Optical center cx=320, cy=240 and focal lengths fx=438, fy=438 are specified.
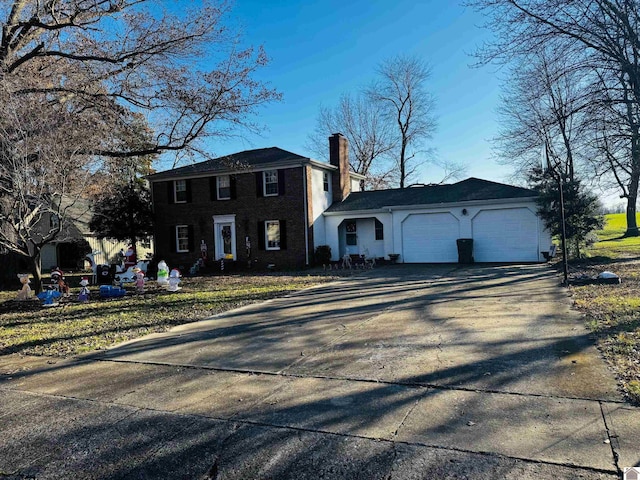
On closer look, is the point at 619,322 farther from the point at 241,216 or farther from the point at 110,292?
the point at 241,216

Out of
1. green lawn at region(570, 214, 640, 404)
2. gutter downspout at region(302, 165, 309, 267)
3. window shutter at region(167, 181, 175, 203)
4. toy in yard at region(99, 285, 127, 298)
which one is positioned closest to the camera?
green lawn at region(570, 214, 640, 404)

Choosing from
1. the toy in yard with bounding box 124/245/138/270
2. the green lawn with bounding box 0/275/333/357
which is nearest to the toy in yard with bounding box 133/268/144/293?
the green lawn with bounding box 0/275/333/357

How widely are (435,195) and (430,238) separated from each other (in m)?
2.23

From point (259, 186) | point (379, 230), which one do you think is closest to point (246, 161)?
point (259, 186)

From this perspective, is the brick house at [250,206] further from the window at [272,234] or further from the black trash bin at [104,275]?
the black trash bin at [104,275]

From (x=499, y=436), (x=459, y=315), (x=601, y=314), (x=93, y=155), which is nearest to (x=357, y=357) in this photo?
(x=499, y=436)

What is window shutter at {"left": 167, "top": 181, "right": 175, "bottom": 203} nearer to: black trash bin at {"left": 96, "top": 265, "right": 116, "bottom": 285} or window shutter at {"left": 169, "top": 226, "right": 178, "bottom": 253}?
window shutter at {"left": 169, "top": 226, "right": 178, "bottom": 253}

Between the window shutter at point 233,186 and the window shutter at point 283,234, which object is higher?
the window shutter at point 233,186

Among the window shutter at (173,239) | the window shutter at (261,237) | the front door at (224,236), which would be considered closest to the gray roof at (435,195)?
the window shutter at (261,237)

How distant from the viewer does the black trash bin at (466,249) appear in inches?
746

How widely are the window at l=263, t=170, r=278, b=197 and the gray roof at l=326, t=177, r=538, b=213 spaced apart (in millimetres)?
2938

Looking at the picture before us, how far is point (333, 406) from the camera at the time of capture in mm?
4125

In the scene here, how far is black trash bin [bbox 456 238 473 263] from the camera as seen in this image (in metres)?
19.0

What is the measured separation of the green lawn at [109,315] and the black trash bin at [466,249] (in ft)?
23.5
